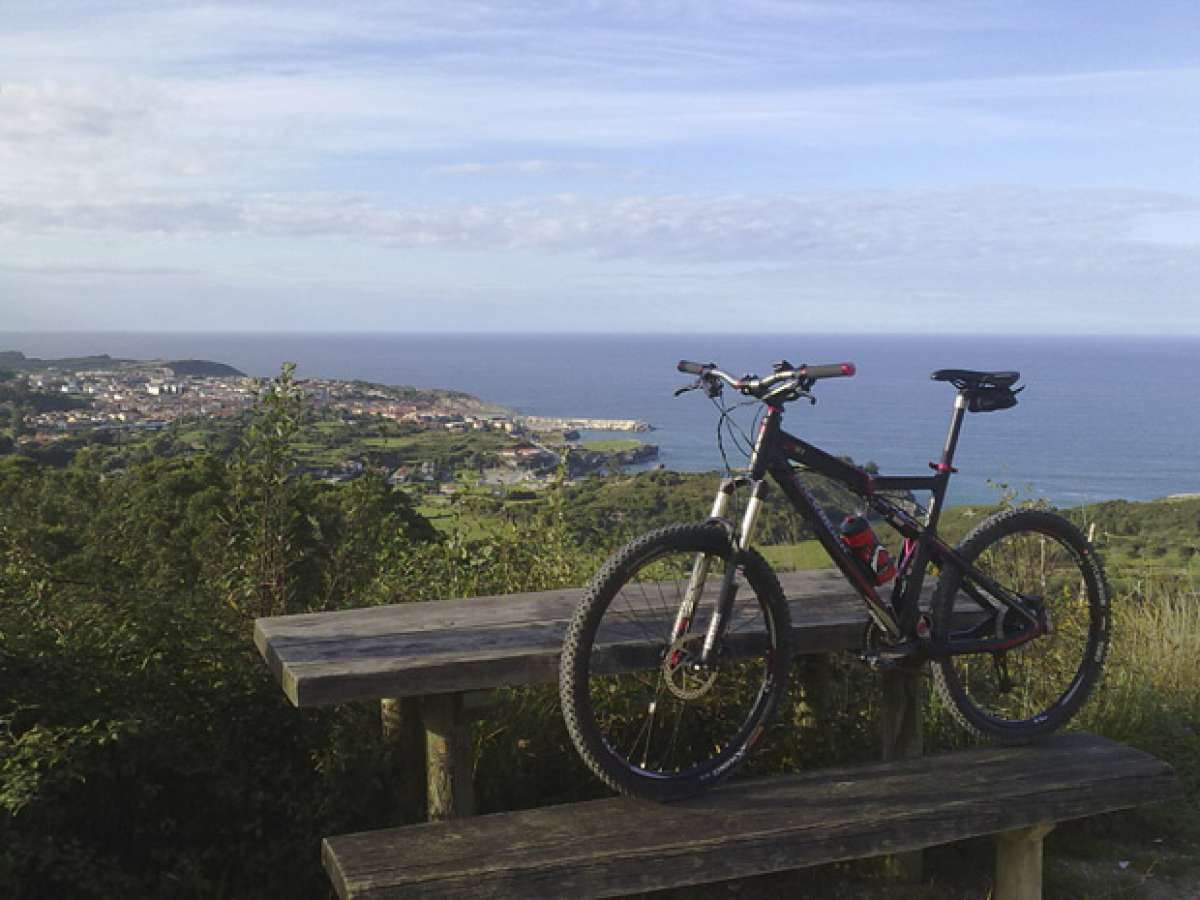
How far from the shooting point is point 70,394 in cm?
933

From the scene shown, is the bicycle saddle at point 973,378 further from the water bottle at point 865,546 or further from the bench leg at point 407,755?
the bench leg at point 407,755

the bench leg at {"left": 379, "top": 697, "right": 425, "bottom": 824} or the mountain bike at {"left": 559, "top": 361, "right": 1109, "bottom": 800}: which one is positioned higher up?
the mountain bike at {"left": 559, "top": 361, "right": 1109, "bottom": 800}

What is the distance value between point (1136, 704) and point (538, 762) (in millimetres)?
2605

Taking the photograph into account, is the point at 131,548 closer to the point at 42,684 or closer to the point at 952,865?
the point at 42,684

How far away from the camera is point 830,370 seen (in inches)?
123

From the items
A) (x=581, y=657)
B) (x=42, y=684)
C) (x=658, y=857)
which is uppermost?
(x=581, y=657)

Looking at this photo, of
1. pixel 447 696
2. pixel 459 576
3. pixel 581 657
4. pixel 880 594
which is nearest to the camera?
pixel 581 657

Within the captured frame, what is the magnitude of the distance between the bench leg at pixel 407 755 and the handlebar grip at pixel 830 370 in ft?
5.09

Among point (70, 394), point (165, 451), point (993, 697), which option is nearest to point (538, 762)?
point (993, 697)

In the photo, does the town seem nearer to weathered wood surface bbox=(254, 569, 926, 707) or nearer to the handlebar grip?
weathered wood surface bbox=(254, 569, 926, 707)

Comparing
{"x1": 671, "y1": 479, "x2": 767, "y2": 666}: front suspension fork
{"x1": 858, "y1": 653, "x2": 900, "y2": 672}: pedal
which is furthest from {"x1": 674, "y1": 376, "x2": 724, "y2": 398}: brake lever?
{"x1": 858, "y1": 653, "x2": 900, "y2": 672}: pedal

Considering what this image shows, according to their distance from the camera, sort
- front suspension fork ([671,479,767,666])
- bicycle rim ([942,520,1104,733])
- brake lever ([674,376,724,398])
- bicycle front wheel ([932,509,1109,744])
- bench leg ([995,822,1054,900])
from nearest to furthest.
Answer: front suspension fork ([671,479,767,666]) → brake lever ([674,376,724,398]) → bench leg ([995,822,1054,900]) → bicycle front wheel ([932,509,1109,744]) → bicycle rim ([942,520,1104,733])

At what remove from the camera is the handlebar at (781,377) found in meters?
3.11

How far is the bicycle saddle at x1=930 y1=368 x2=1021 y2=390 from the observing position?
11.7 feet
